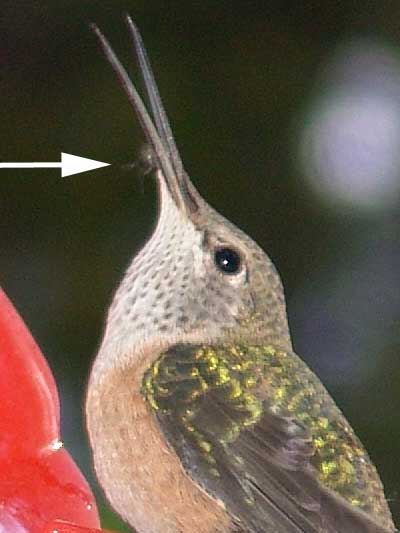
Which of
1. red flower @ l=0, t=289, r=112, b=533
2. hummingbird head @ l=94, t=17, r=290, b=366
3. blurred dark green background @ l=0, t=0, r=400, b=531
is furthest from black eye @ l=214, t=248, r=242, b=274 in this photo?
blurred dark green background @ l=0, t=0, r=400, b=531

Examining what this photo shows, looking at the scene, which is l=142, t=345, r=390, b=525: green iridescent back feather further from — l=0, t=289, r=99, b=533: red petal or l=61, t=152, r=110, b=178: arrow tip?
l=61, t=152, r=110, b=178: arrow tip

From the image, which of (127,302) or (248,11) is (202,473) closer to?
(127,302)

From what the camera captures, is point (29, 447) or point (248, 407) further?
point (248, 407)

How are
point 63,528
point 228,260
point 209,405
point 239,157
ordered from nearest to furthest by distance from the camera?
point 63,528, point 209,405, point 228,260, point 239,157

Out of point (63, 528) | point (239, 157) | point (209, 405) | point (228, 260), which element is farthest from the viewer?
point (239, 157)

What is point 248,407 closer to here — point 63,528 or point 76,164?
point 63,528

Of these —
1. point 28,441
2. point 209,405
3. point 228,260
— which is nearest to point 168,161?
point 228,260
